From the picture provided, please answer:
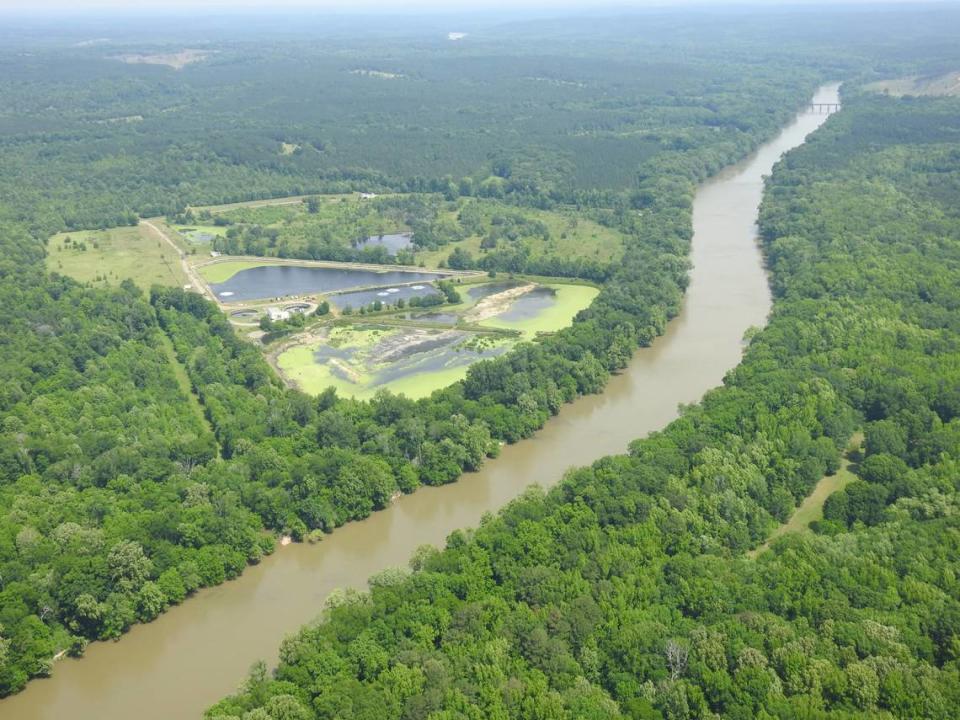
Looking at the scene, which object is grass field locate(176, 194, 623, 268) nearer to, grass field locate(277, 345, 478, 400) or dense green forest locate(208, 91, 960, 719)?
grass field locate(277, 345, 478, 400)

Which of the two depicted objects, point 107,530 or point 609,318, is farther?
point 609,318

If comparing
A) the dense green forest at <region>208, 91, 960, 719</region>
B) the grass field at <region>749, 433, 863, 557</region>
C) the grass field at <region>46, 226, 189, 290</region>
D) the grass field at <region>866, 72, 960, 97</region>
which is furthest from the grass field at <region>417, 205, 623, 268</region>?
the grass field at <region>866, 72, 960, 97</region>

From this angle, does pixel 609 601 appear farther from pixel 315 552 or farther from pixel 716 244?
pixel 716 244

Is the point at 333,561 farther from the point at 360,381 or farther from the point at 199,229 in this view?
the point at 199,229

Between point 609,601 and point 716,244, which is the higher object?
point 609,601

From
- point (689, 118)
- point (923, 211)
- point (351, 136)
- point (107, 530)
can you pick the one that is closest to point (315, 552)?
point (107, 530)

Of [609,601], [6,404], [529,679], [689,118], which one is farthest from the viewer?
[689,118]
